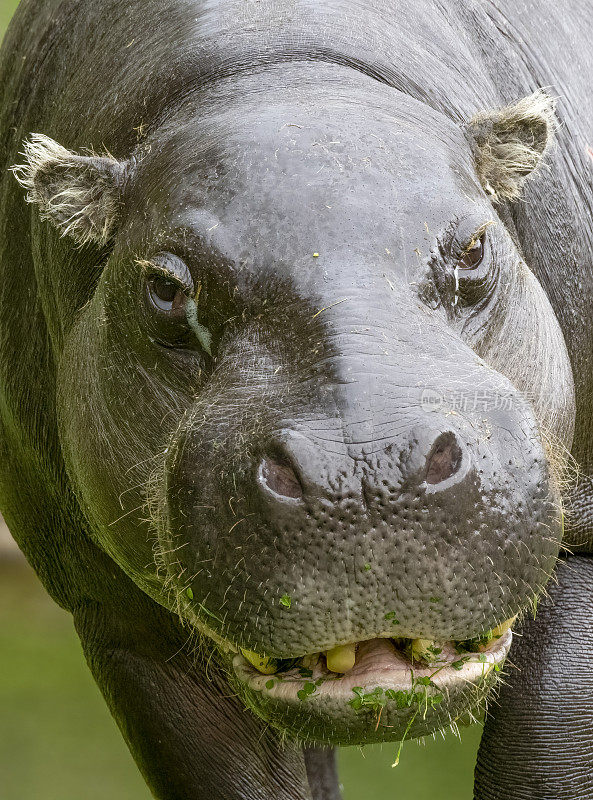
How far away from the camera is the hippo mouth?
11.5 ft

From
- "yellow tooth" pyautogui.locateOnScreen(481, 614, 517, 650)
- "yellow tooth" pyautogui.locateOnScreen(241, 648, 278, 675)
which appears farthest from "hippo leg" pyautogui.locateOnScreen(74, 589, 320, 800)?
"yellow tooth" pyautogui.locateOnScreen(481, 614, 517, 650)

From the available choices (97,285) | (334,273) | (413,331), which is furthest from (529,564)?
(97,285)

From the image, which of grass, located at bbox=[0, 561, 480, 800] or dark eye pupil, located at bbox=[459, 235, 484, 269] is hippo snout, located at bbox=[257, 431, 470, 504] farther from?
grass, located at bbox=[0, 561, 480, 800]

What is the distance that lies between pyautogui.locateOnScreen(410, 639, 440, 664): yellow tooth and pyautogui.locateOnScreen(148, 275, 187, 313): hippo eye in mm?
1112

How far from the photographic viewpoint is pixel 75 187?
433cm

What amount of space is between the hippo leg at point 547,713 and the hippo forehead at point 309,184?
180cm

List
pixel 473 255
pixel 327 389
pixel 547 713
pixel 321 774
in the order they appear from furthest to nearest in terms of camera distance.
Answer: pixel 321 774 → pixel 547 713 → pixel 473 255 → pixel 327 389

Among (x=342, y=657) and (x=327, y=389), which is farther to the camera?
(x=342, y=657)

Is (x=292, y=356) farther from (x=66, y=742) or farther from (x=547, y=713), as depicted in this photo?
(x=66, y=742)

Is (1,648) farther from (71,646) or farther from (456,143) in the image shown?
(456,143)

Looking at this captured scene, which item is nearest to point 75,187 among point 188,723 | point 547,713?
point 188,723

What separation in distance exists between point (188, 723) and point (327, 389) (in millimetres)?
2342

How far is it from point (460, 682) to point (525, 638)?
1606 millimetres

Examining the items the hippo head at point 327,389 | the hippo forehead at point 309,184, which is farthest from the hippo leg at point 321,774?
the hippo forehead at point 309,184
